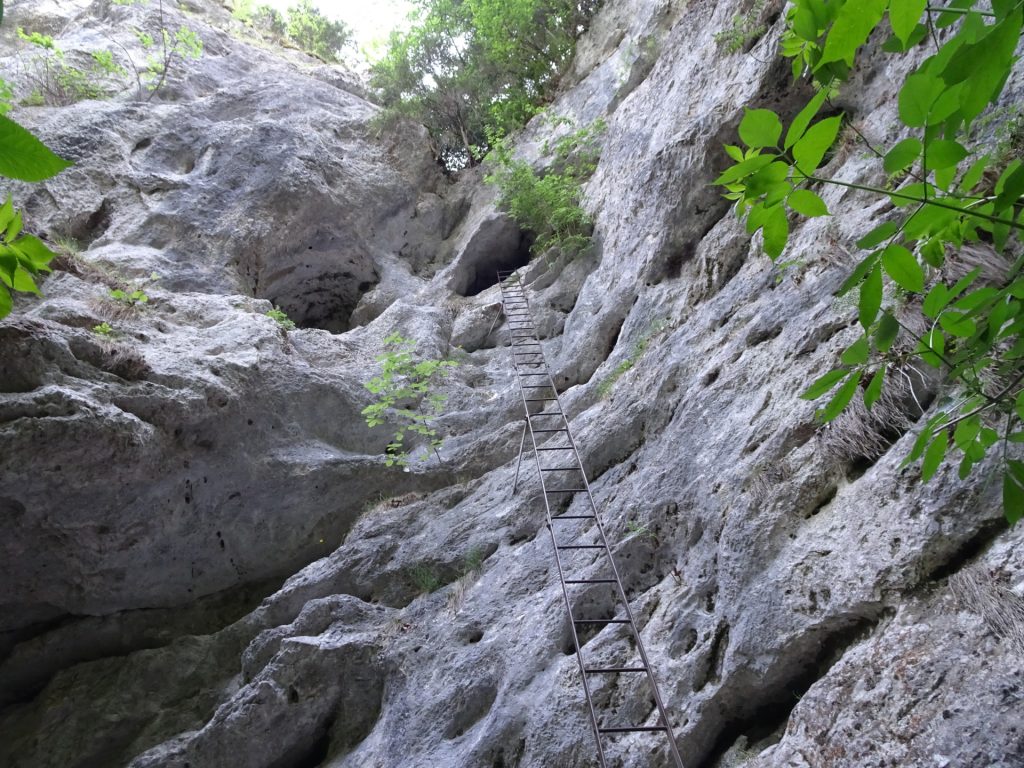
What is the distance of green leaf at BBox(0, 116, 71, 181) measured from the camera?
0.94 m

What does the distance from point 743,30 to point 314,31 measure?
16033 mm

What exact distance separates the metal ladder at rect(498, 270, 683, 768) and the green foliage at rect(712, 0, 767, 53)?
4.62 meters

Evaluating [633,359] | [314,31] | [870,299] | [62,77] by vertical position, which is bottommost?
[870,299]

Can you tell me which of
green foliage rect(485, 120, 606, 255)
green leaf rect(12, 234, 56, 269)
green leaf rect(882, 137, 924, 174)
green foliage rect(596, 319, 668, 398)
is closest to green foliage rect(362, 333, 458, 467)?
green foliage rect(596, 319, 668, 398)

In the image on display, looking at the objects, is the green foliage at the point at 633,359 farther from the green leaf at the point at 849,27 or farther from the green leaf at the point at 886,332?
the green leaf at the point at 849,27

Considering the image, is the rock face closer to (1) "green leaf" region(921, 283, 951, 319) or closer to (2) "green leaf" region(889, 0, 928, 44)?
(1) "green leaf" region(921, 283, 951, 319)

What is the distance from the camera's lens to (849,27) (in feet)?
3.60

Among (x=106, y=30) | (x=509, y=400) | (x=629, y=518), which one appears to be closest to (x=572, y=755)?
(x=629, y=518)

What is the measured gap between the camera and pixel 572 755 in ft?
14.9

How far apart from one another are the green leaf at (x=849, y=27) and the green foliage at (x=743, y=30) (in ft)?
28.4

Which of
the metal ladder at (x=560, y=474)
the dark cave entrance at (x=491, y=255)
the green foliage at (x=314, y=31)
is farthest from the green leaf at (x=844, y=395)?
the green foliage at (x=314, y=31)

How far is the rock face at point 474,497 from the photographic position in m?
3.65

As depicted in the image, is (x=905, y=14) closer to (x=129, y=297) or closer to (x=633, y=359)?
(x=633, y=359)

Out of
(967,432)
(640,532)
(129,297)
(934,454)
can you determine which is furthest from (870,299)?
(129,297)
